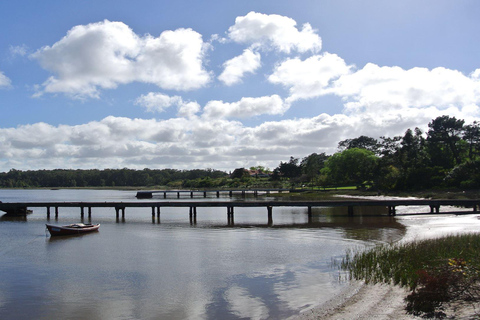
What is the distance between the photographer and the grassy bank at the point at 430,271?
1052 cm

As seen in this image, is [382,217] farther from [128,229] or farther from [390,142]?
[390,142]

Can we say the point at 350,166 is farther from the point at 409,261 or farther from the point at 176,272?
the point at 176,272

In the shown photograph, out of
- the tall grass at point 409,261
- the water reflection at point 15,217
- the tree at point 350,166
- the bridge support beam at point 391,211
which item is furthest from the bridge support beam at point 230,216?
the tree at point 350,166

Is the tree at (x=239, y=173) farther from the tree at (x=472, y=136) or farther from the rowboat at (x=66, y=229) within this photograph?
the rowboat at (x=66, y=229)

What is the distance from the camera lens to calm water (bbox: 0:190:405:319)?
44.4ft

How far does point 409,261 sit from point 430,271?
4106mm

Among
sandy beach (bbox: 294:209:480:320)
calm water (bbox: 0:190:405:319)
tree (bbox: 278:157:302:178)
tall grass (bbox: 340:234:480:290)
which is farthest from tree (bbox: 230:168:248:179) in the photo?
sandy beach (bbox: 294:209:480:320)

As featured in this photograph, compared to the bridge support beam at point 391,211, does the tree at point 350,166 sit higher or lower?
higher

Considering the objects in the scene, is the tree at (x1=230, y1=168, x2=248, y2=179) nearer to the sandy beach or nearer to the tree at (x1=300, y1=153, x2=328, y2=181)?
the tree at (x1=300, y1=153, x2=328, y2=181)

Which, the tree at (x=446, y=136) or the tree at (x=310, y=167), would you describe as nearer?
the tree at (x=446, y=136)

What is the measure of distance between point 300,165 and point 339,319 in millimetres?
149315

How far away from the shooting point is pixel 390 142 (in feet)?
389

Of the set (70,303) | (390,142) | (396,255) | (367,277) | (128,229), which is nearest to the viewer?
(70,303)

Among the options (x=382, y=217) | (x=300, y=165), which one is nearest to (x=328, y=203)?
(x=382, y=217)
